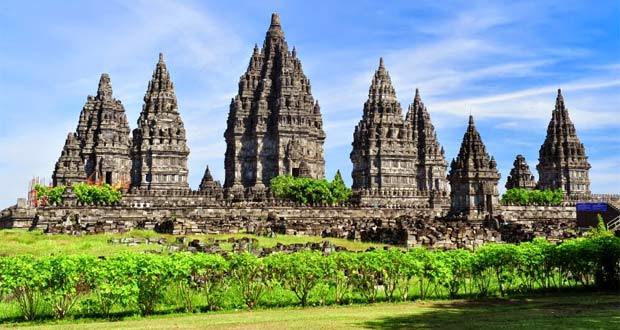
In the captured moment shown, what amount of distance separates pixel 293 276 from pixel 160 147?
6881 cm

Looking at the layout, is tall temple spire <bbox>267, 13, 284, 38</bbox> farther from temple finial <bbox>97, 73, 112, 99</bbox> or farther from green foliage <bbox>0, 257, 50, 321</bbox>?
green foliage <bbox>0, 257, 50, 321</bbox>

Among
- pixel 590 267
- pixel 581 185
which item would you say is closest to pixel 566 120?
pixel 581 185

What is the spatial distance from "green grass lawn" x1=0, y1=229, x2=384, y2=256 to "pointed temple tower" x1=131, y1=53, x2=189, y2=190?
131 feet

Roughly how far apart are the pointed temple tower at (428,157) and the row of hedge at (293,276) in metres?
77.1

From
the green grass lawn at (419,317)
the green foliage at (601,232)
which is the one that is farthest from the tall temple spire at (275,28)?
the green grass lawn at (419,317)

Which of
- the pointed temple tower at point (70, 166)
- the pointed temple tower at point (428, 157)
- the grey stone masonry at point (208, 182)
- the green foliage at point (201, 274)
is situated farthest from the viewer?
the pointed temple tower at point (428, 157)

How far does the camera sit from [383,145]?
91188mm

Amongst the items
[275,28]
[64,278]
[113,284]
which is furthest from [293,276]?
[275,28]

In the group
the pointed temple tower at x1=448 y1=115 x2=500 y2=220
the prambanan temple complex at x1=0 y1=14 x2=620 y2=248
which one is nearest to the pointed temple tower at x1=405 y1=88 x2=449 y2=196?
the prambanan temple complex at x1=0 y1=14 x2=620 y2=248

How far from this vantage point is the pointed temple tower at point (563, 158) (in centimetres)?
9756

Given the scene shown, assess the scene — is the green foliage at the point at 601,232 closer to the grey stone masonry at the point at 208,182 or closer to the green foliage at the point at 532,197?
the green foliage at the point at 532,197

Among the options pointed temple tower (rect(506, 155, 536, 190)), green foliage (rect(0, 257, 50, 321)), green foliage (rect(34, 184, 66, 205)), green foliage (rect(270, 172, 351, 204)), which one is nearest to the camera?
green foliage (rect(0, 257, 50, 321))

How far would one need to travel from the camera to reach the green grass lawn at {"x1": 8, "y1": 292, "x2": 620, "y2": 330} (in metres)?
16.0

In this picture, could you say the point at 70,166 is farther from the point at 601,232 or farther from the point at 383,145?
the point at 601,232
